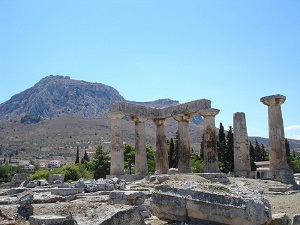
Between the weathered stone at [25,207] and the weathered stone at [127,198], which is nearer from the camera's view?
the weathered stone at [25,207]

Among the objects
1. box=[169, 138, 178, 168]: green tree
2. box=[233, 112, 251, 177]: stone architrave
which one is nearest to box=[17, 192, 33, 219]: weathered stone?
box=[233, 112, 251, 177]: stone architrave

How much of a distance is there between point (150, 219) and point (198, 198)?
2.69m

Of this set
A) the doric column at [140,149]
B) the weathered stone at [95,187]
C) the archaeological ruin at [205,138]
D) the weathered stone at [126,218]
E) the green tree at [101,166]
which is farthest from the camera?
the green tree at [101,166]

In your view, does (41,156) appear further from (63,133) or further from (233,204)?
(233,204)

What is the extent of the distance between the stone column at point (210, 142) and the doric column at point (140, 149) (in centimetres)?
586

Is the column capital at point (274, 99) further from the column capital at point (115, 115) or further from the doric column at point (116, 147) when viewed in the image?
the doric column at point (116, 147)

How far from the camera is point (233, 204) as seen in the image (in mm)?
8688

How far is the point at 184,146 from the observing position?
32906 mm

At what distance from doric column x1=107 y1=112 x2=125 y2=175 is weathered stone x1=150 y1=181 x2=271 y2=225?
20.0 m

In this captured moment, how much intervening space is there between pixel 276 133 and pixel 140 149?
1210 centimetres

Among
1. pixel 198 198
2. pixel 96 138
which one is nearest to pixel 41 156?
pixel 96 138

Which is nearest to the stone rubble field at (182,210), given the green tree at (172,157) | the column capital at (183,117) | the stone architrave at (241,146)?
the column capital at (183,117)

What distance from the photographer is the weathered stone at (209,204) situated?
28.0 ft

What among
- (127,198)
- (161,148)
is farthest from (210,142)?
(127,198)
